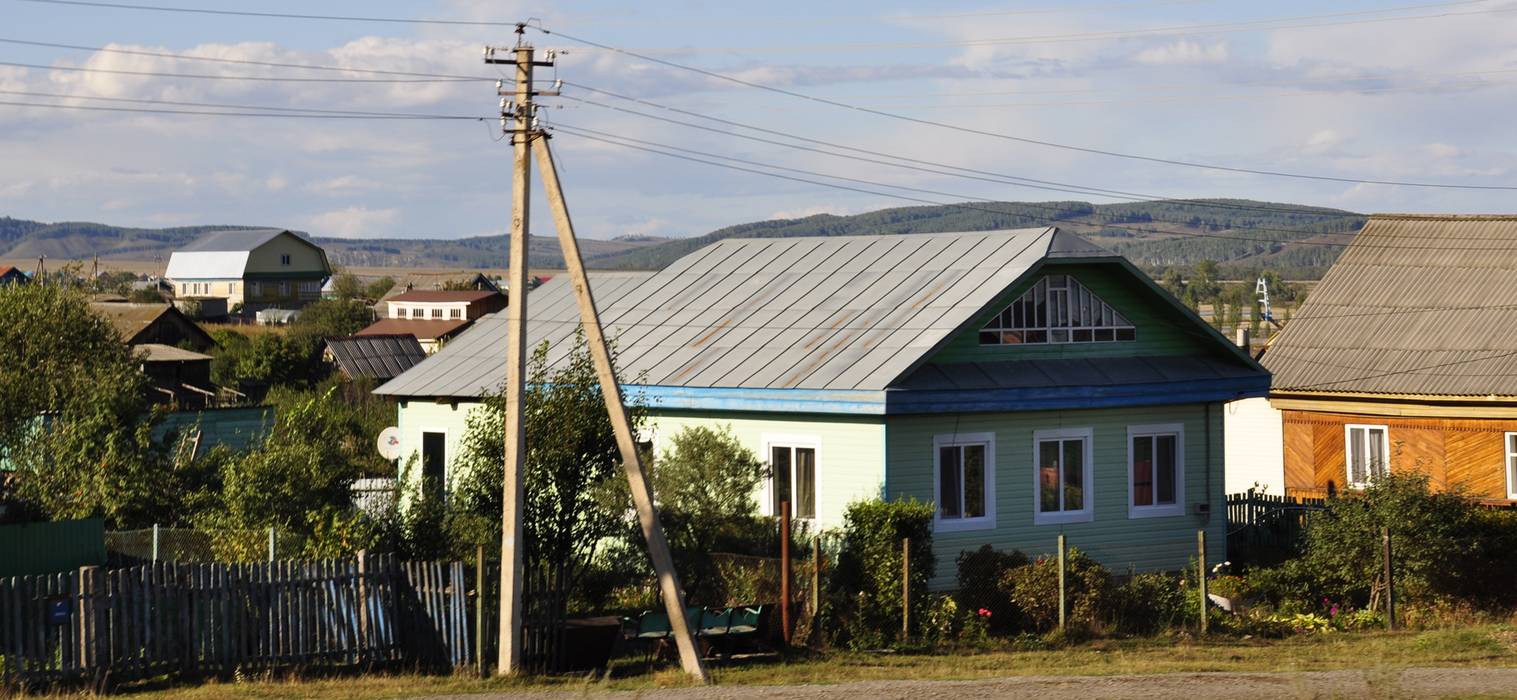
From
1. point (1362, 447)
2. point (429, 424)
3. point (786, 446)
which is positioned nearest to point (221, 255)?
point (429, 424)

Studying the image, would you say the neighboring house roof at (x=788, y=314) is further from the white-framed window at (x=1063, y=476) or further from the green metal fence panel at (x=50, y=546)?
the green metal fence panel at (x=50, y=546)

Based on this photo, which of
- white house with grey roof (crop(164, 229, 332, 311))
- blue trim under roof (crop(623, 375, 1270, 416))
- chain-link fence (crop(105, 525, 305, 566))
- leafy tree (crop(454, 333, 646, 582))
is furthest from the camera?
white house with grey roof (crop(164, 229, 332, 311))

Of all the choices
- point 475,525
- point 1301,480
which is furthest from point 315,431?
point 1301,480

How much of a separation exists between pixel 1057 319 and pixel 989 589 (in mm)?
5329

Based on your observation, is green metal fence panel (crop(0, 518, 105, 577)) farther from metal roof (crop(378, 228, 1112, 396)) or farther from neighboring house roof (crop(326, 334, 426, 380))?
neighboring house roof (crop(326, 334, 426, 380))

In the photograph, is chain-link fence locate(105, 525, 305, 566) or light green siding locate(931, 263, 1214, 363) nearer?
chain-link fence locate(105, 525, 305, 566)

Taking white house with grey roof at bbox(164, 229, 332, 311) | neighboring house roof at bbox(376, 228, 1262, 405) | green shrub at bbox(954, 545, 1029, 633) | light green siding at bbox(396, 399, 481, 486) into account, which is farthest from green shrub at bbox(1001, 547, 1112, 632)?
white house with grey roof at bbox(164, 229, 332, 311)

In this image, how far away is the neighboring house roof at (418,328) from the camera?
88.8 m

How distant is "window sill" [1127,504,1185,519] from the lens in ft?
80.7

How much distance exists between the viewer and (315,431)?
23.4m

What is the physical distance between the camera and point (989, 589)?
2075 centimetres

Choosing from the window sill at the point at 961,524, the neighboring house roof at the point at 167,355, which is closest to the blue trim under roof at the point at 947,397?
the window sill at the point at 961,524

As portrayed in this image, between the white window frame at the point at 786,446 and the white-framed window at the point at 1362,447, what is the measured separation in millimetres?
14593

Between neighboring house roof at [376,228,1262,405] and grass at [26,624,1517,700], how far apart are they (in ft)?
13.9
